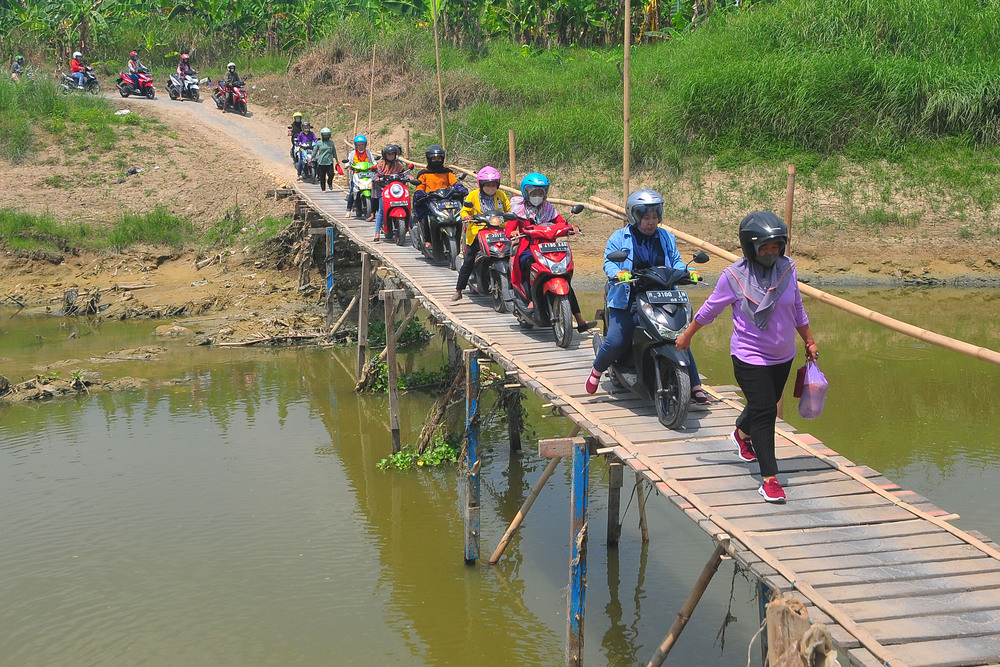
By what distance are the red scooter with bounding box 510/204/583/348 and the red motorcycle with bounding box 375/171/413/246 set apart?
5.22 meters

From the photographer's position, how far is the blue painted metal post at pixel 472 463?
8320mm

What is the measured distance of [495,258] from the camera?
10.0 m

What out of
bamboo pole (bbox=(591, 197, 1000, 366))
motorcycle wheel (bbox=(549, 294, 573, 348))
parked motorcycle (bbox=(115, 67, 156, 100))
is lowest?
motorcycle wheel (bbox=(549, 294, 573, 348))

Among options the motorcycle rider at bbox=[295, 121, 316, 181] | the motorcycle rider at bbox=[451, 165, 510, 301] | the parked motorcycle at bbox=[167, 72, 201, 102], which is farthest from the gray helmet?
the parked motorcycle at bbox=[167, 72, 201, 102]

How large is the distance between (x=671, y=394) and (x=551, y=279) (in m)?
2.34

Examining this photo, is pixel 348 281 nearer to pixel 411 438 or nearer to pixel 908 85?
pixel 411 438

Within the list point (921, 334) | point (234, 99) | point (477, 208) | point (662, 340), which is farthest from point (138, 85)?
point (921, 334)

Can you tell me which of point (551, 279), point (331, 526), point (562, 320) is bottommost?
point (331, 526)

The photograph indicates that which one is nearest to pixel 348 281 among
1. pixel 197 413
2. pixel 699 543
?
pixel 197 413

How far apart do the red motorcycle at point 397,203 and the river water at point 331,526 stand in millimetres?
2303

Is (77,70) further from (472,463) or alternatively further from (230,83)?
(472,463)

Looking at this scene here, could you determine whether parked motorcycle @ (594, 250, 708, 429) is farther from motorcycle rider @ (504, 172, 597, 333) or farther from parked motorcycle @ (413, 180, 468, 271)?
parked motorcycle @ (413, 180, 468, 271)

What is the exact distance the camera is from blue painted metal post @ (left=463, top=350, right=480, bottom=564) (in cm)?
832

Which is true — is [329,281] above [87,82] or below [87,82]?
below
